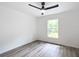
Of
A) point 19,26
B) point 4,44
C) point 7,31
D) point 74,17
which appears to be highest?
point 74,17

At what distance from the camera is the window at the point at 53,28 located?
450 cm

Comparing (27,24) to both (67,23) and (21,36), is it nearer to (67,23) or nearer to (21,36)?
(21,36)

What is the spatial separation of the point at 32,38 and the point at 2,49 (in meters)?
2.40

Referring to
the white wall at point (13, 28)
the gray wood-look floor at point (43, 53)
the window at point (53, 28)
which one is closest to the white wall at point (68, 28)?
the window at point (53, 28)

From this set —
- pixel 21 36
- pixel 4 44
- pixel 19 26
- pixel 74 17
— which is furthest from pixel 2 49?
pixel 74 17

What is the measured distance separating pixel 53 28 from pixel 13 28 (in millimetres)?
2827

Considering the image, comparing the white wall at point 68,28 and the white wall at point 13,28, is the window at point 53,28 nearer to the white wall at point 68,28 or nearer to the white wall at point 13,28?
the white wall at point 68,28

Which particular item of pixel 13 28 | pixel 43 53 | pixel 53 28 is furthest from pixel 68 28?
pixel 13 28

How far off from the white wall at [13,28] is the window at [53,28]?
1.59 meters

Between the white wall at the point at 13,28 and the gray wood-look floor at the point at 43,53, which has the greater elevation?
the white wall at the point at 13,28

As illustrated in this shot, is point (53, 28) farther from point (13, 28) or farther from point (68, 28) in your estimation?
point (13, 28)

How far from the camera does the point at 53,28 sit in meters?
4.67

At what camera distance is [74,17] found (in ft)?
11.9

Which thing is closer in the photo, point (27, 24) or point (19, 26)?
point (19, 26)
